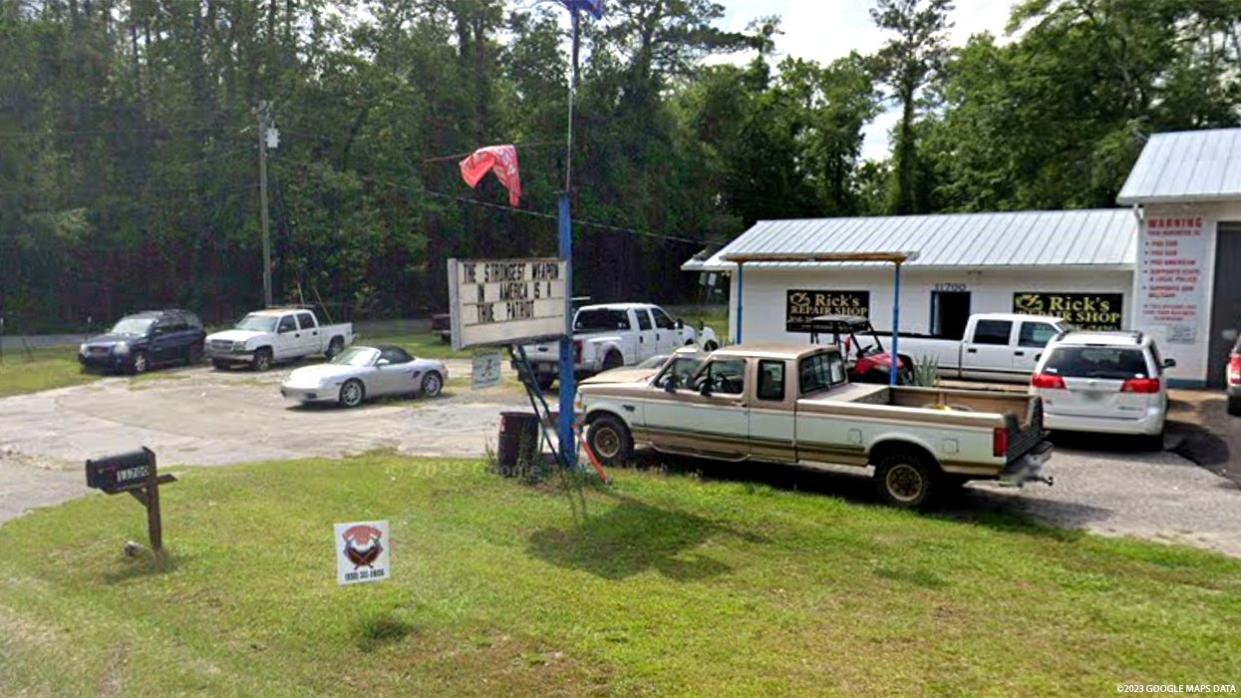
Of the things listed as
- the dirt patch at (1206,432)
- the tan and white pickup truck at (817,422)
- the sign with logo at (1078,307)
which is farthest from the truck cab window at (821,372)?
the sign with logo at (1078,307)

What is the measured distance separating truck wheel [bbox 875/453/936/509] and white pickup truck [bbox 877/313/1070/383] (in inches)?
397

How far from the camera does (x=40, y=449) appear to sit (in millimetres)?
13891

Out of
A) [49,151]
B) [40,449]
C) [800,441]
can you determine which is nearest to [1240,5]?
[800,441]

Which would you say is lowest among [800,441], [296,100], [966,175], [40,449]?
[40,449]

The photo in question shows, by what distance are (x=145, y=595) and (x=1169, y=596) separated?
24.4 ft

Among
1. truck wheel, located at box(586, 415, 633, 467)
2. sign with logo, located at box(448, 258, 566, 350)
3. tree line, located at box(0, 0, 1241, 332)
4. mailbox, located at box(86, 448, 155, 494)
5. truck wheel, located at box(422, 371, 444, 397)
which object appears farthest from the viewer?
tree line, located at box(0, 0, 1241, 332)

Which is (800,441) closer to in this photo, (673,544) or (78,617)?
(673,544)

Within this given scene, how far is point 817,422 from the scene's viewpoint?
388 inches

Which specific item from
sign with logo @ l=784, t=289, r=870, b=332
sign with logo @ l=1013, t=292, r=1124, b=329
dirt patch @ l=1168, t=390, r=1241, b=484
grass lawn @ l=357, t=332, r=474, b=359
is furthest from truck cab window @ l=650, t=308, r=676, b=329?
dirt patch @ l=1168, t=390, r=1241, b=484

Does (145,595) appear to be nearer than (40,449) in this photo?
Yes

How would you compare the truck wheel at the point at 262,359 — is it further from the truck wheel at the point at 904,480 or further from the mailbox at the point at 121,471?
the truck wheel at the point at 904,480

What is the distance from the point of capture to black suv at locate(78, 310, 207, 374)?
80.4ft

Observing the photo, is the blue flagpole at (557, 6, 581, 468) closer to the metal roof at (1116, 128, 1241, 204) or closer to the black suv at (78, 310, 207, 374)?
the metal roof at (1116, 128, 1241, 204)

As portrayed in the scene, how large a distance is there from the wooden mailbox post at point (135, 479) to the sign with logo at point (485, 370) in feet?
11.0
